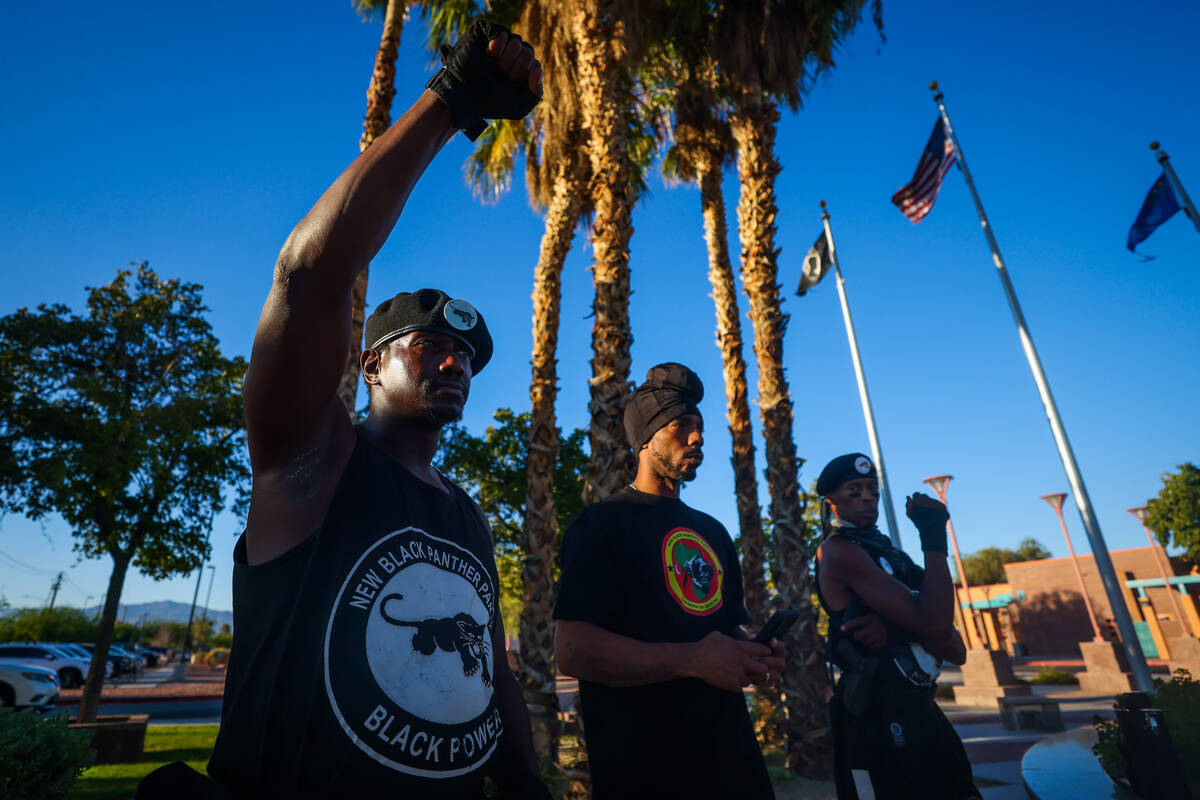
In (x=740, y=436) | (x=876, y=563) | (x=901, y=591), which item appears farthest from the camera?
(x=740, y=436)

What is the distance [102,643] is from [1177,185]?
2119 centimetres

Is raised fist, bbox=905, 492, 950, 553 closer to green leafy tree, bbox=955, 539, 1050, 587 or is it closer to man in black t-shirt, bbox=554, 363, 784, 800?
man in black t-shirt, bbox=554, 363, 784, 800

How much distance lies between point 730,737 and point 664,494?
952 mm

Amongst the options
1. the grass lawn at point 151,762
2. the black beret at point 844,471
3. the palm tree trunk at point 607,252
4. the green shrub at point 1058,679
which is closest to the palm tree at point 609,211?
the palm tree trunk at point 607,252

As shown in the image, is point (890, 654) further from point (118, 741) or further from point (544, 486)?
point (118, 741)

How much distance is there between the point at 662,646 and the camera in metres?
2.08

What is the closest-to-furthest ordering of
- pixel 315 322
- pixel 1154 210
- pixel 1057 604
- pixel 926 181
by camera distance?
pixel 315 322 < pixel 1154 210 < pixel 926 181 < pixel 1057 604

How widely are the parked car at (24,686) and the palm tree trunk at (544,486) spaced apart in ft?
36.9

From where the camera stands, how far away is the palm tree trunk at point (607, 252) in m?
6.35

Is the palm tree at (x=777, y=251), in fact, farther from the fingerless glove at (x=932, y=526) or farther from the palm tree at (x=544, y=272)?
the fingerless glove at (x=932, y=526)

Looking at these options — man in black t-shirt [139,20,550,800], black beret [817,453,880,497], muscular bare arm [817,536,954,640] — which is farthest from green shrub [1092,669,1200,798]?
man in black t-shirt [139,20,550,800]

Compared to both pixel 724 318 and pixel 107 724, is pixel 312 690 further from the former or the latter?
pixel 107 724

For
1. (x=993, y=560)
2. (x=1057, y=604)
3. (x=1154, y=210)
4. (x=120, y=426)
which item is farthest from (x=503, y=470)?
(x=993, y=560)

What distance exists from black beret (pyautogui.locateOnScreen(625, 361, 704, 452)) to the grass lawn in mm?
4010
